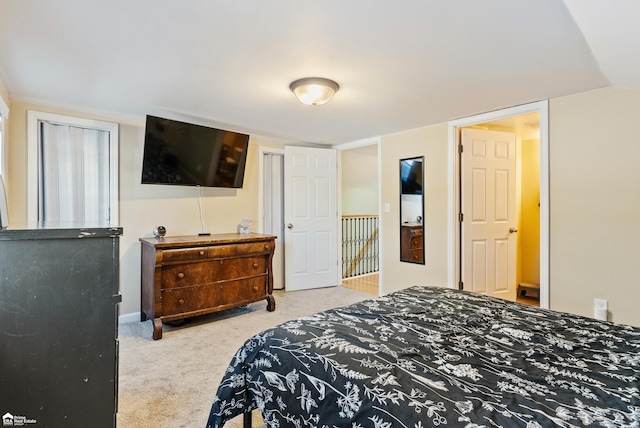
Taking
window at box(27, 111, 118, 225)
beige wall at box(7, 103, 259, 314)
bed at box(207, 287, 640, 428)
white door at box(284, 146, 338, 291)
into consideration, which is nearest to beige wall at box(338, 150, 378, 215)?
white door at box(284, 146, 338, 291)

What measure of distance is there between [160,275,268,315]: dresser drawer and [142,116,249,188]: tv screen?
116cm

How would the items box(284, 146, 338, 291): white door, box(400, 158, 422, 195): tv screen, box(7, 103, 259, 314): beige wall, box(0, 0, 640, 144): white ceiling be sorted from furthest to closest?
box(284, 146, 338, 291): white door
box(400, 158, 422, 195): tv screen
box(7, 103, 259, 314): beige wall
box(0, 0, 640, 144): white ceiling

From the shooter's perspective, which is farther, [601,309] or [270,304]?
[270,304]

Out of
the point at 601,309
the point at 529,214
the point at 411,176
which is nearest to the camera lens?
the point at 601,309

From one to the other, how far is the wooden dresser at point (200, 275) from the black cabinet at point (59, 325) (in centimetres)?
184

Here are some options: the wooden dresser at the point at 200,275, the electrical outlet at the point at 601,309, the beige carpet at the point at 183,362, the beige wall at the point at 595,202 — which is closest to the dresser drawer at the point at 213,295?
the wooden dresser at the point at 200,275

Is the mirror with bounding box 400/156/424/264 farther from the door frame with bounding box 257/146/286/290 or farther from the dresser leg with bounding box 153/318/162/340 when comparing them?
the dresser leg with bounding box 153/318/162/340

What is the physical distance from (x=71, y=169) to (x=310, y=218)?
9.30ft

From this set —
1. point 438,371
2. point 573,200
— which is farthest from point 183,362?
point 573,200

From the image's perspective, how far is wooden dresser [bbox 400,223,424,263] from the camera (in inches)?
157

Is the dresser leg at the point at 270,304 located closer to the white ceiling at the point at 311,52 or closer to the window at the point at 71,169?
the window at the point at 71,169

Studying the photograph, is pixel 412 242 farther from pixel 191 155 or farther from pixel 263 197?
pixel 191 155

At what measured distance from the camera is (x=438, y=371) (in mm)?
1107

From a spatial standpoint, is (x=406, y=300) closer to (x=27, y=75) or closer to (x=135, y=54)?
(x=135, y=54)
